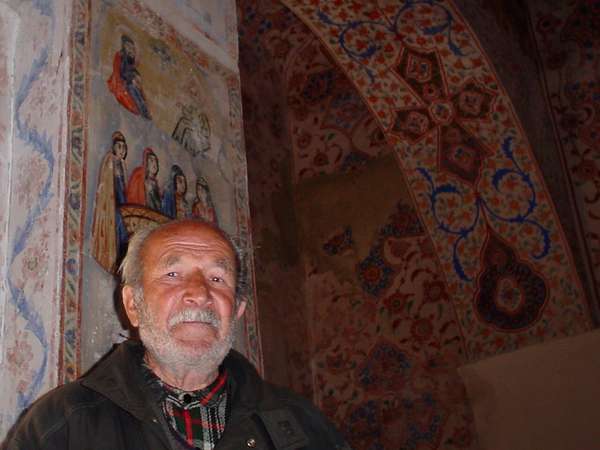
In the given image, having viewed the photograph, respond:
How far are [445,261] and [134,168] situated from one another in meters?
3.57

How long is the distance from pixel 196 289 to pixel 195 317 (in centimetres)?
7

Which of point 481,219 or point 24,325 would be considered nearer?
point 24,325

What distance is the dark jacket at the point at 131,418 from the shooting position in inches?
68.3

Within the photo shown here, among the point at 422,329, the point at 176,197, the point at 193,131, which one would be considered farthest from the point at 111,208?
the point at 422,329

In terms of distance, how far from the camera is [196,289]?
2.01m

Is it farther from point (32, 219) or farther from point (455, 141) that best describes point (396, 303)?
point (32, 219)

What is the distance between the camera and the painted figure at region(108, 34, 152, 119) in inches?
107

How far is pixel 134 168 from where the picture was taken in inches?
104

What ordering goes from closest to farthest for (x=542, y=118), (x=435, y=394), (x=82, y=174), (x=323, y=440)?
(x=323, y=440) < (x=82, y=174) < (x=542, y=118) < (x=435, y=394)

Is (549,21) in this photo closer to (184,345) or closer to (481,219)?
(481,219)

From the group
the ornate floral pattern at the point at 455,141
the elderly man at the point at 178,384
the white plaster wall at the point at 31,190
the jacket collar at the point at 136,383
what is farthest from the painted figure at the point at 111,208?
the ornate floral pattern at the point at 455,141

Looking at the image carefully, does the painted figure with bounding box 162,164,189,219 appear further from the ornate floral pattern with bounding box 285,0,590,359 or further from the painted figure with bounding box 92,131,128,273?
the ornate floral pattern with bounding box 285,0,590,359

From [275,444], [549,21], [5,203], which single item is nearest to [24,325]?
[5,203]

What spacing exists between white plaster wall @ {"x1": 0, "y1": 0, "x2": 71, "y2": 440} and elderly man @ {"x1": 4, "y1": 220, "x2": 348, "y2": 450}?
0.22 meters
